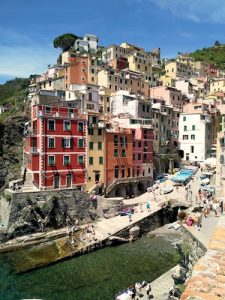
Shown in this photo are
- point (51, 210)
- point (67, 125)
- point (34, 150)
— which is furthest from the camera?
point (67, 125)

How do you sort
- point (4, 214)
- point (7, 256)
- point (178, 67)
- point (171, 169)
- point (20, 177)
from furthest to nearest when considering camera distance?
point (178, 67) < point (171, 169) < point (20, 177) < point (4, 214) < point (7, 256)

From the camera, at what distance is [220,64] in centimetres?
14525

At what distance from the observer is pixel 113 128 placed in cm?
5181

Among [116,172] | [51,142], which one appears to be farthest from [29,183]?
[116,172]

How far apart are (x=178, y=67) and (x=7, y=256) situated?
9774cm

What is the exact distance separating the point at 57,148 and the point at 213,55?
444 ft

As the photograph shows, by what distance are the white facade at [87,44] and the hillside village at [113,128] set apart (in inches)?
482

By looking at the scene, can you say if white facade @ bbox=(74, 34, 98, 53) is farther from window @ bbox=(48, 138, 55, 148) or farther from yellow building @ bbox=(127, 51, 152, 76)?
window @ bbox=(48, 138, 55, 148)

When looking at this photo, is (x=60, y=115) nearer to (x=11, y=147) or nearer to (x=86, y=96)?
(x=11, y=147)

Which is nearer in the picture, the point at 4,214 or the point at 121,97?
the point at 4,214

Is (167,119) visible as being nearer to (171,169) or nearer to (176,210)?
(171,169)

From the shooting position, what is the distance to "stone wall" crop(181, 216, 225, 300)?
4.52 meters

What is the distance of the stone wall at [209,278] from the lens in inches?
178

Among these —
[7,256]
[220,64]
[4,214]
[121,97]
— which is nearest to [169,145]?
[121,97]
